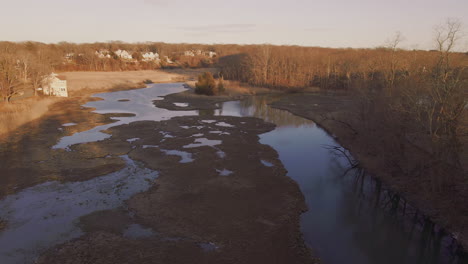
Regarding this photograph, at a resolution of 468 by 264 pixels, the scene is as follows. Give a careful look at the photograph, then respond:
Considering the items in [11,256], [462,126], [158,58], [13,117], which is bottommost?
[11,256]

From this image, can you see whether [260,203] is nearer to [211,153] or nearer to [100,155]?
[211,153]

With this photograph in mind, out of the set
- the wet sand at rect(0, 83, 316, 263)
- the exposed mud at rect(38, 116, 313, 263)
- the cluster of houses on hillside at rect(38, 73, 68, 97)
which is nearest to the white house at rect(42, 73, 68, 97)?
the cluster of houses on hillside at rect(38, 73, 68, 97)

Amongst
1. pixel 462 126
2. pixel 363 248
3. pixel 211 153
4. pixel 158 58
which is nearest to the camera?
pixel 363 248

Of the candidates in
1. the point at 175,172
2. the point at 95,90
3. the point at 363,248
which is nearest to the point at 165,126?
the point at 175,172

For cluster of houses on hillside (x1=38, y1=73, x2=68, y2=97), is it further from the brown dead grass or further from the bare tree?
the bare tree

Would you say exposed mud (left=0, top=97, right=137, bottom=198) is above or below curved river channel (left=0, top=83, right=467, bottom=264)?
above

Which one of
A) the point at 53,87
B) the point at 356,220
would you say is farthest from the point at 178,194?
the point at 53,87

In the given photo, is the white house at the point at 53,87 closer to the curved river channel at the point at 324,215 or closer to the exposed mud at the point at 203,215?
the curved river channel at the point at 324,215
